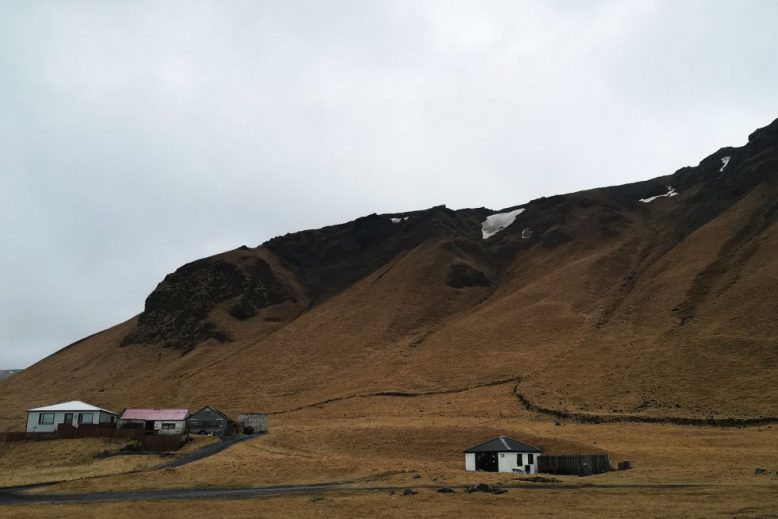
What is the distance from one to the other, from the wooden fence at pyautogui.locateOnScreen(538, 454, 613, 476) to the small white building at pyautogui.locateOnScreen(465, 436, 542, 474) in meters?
1.01

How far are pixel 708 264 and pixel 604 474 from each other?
227 feet

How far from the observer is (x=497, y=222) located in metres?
188

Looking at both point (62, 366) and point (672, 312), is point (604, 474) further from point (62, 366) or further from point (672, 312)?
point (62, 366)

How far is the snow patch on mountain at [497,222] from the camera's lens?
597 feet

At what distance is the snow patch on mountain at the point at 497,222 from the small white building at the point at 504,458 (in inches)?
5167

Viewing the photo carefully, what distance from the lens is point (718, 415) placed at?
64.9 metres

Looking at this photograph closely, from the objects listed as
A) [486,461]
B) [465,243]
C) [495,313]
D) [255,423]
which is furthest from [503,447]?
[465,243]

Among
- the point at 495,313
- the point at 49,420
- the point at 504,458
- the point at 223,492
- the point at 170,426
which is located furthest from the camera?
the point at 495,313

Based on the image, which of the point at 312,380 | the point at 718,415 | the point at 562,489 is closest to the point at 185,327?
the point at 312,380

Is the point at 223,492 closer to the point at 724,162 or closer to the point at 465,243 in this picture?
the point at 465,243

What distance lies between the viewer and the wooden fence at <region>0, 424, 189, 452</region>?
63.9 metres

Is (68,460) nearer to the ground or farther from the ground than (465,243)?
nearer to the ground

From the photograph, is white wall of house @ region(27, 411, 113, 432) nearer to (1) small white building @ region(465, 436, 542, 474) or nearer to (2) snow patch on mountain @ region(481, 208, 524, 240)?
(1) small white building @ region(465, 436, 542, 474)

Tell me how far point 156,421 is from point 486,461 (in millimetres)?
41976
